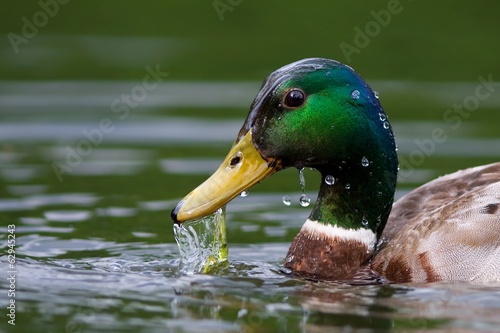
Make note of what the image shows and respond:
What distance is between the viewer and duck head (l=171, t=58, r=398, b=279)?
7.94m

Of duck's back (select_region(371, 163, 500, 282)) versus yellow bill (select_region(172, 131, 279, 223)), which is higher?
yellow bill (select_region(172, 131, 279, 223))

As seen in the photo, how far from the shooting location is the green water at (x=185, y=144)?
7266 mm

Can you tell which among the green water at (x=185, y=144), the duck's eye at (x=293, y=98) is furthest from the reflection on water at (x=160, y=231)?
the duck's eye at (x=293, y=98)

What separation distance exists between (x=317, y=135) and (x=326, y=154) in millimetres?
150

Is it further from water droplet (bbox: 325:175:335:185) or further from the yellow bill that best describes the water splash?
water droplet (bbox: 325:175:335:185)

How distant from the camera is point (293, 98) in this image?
7.95m

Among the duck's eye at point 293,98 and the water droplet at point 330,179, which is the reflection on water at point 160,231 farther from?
the duck's eye at point 293,98

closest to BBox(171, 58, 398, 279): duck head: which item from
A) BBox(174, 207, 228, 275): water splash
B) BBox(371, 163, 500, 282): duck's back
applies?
BBox(371, 163, 500, 282): duck's back

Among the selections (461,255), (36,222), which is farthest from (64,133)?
(461,255)

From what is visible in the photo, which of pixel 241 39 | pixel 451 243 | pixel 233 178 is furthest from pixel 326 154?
pixel 241 39

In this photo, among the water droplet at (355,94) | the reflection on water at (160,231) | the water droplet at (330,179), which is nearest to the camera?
the reflection on water at (160,231)

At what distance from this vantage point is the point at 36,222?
32.4 feet

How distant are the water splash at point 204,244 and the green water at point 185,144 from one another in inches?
6.5

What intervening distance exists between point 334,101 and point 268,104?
45 cm
